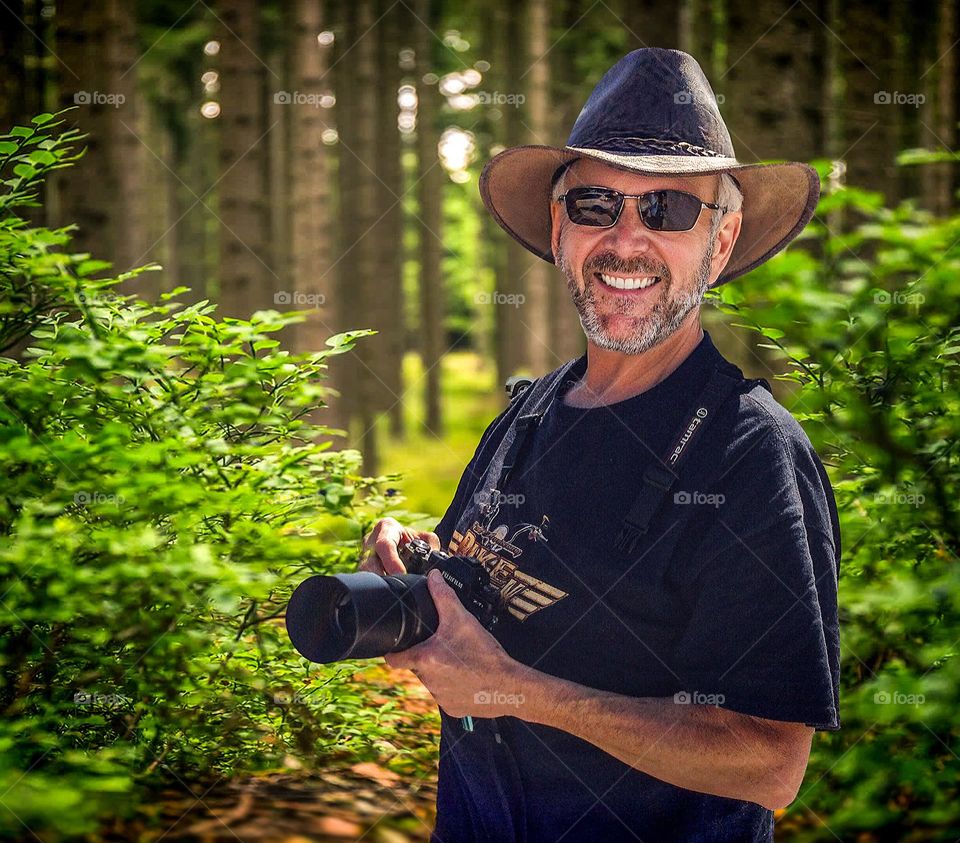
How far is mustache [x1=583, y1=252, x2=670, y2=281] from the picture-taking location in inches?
103

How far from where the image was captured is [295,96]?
8617 mm

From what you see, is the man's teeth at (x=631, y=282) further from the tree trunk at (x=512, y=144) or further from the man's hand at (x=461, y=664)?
the tree trunk at (x=512, y=144)

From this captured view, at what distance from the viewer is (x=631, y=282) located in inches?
103

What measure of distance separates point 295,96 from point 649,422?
23.2 feet

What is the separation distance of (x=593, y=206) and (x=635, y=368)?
1.46 ft

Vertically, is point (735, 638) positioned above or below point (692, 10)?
below

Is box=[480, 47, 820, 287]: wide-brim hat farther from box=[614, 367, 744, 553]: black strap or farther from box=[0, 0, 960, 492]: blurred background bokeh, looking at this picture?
box=[0, 0, 960, 492]: blurred background bokeh

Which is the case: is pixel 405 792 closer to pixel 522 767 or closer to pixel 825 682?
pixel 522 767

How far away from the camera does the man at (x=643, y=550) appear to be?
2107mm

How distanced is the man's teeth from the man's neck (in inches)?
5.7

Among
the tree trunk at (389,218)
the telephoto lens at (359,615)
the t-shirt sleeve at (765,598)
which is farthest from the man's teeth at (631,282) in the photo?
the tree trunk at (389,218)

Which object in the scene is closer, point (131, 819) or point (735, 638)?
point (735, 638)

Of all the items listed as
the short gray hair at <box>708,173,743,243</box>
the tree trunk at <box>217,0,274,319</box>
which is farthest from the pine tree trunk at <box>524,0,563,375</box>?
the short gray hair at <box>708,173,743,243</box>

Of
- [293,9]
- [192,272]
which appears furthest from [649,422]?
[192,272]
